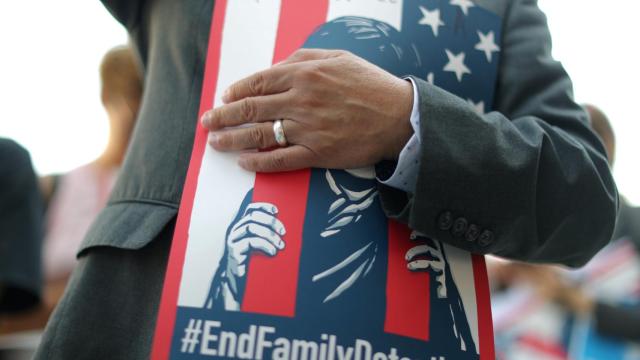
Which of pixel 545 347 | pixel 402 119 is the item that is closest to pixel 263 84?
pixel 402 119

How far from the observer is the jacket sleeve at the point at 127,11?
112cm

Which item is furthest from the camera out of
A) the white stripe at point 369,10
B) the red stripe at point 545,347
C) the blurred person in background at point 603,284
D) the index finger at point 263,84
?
the red stripe at point 545,347

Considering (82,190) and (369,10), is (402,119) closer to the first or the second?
(369,10)

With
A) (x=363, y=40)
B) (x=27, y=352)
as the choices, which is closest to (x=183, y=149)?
(x=363, y=40)

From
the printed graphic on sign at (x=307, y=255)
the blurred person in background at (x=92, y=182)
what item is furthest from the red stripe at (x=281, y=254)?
the blurred person in background at (x=92, y=182)

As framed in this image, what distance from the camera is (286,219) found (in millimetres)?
886

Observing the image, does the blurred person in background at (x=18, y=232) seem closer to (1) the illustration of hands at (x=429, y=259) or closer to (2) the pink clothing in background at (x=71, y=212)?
(2) the pink clothing in background at (x=71, y=212)

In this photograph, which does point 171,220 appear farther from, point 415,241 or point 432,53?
point 432,53

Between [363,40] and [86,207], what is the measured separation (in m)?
1.50

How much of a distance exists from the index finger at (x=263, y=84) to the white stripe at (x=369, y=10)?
0.53ft

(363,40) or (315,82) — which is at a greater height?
(363,40)

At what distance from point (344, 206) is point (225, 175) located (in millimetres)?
184

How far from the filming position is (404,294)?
894 millimetres

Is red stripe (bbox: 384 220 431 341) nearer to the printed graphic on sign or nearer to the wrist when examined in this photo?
the printed graphic on sign
